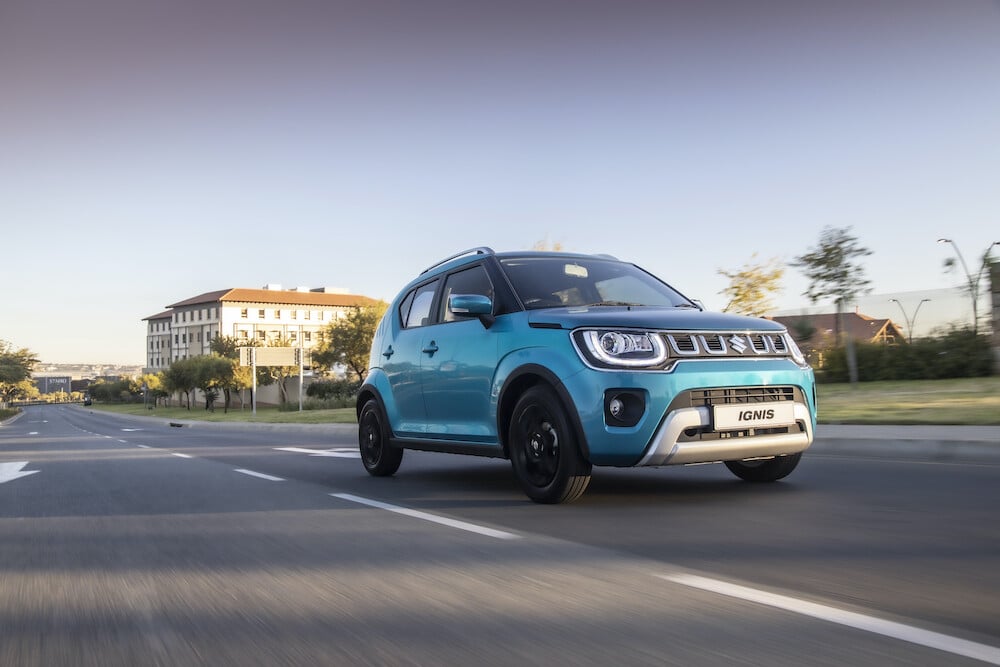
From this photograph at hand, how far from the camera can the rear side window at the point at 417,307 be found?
25.1 feet

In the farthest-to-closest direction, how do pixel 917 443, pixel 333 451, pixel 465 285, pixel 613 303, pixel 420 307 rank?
pixel 333 451
pixel 917 443
pixel 420 307
pixel 465 285
pixel 613 303

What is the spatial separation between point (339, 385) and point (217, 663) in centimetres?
6266

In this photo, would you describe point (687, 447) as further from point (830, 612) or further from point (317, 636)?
point (317, 636)

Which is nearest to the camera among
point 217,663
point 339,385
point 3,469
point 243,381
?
point 217,663

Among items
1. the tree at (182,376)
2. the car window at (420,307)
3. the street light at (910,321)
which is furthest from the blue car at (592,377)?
the tree at (182,376)

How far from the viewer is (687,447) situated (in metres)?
5.18

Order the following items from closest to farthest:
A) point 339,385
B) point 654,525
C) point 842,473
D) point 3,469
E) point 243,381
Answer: point 654,525 < point 842,473 < point 3,469 < point 339,385 < point 243,381

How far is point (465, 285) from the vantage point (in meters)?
7.17

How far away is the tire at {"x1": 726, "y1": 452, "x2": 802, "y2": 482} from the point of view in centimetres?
649

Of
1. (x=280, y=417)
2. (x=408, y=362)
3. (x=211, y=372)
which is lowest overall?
(x=280, y=417)

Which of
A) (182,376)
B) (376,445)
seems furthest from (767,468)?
(182,376)

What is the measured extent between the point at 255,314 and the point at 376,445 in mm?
139051

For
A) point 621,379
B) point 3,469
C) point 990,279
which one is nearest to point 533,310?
point 621,379

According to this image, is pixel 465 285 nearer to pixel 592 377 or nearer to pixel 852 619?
pixel 592 377
